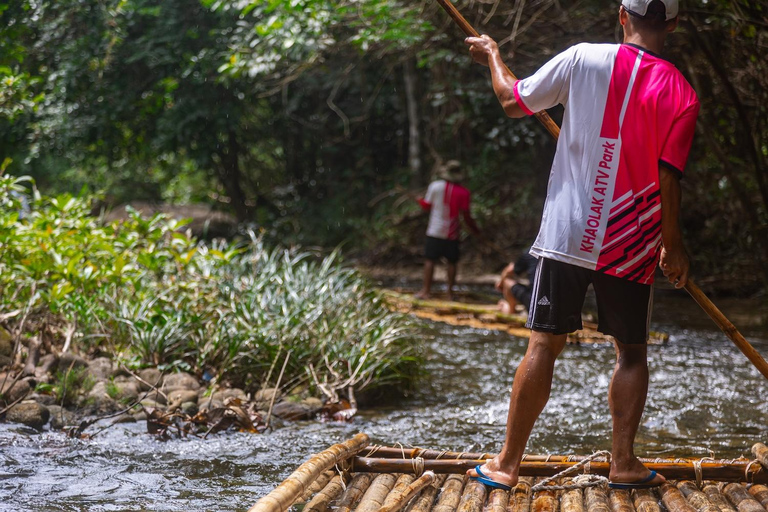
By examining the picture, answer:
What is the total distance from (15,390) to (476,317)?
18.4 feet

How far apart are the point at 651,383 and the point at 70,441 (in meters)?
4.37

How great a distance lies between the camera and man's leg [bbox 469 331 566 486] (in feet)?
10.2

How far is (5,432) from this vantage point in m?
4.53

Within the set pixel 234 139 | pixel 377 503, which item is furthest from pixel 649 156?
pixel 234 139

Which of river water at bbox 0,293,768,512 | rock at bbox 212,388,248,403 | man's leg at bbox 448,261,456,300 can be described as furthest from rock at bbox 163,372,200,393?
man's leg at bbox 448,261,456,300

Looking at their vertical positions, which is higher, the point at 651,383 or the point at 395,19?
the point at 395,19

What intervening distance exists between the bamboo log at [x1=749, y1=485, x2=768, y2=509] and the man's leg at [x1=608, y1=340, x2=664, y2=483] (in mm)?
336

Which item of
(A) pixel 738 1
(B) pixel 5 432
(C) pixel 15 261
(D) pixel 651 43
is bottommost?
(B) pixel 5 432

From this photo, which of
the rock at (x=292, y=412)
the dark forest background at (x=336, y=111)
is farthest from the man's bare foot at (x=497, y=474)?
the dark forest background at (x=336, y=111)

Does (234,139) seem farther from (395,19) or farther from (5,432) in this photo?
(5,432)

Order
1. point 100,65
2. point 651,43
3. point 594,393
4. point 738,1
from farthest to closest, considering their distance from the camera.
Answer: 1. point 100,65
2. point 738,1
3. point 594,393
4. point 651,43

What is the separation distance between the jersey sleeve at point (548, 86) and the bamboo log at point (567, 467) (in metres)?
1.43

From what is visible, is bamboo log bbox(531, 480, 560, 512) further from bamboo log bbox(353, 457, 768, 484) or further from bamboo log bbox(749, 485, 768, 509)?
bamboo log bbox(749, 485, 768, 509)

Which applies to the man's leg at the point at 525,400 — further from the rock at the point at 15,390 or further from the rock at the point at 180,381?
the rock at the point at 15,390
